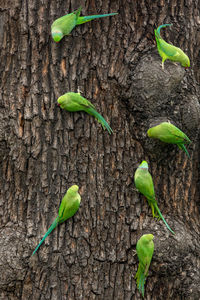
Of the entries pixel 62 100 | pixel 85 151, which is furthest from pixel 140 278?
pixel 62 100

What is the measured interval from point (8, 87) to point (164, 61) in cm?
80

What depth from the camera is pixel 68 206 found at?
1.71 metres

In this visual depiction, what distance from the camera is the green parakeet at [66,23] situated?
1702 millimetres

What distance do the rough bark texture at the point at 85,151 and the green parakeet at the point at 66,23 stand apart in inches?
1.7

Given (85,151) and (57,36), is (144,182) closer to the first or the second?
(85,151)

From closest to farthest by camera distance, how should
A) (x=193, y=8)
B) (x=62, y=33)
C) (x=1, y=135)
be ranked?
(x=62, y=33) < (x=1, y=135) < (x=193, y=8)

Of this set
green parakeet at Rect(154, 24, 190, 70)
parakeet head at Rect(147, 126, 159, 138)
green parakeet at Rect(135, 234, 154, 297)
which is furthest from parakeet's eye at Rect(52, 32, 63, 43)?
green parakeet at Rect(135, 234, 154, 297)

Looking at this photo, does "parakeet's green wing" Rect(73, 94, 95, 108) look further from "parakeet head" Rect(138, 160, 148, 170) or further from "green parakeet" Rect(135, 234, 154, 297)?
"green parakeet" Rect(135, 234, 154, 297)

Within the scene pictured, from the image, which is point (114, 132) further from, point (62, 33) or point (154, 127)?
point (62, 33)

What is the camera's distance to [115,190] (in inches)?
70.6

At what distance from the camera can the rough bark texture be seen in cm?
174

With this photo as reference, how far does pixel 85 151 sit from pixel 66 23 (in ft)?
2.02

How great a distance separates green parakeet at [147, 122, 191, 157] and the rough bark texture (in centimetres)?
4

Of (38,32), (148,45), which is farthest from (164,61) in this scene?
(38,32)
